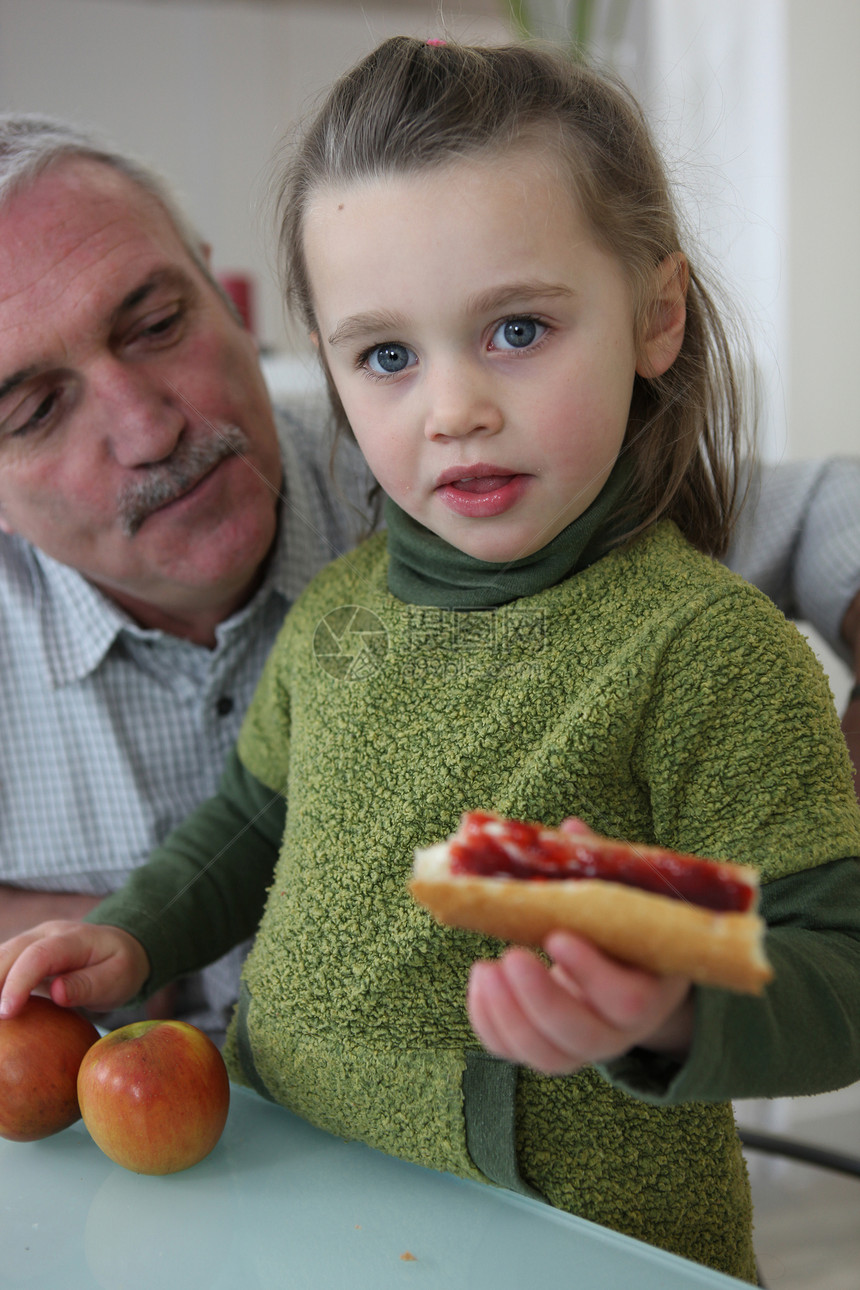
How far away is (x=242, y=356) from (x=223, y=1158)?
78 centimetres

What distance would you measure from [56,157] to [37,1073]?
33.6 inches

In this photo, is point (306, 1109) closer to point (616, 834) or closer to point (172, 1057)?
point (172, 1057)

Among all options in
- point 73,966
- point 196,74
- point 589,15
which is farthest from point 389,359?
point 196,74

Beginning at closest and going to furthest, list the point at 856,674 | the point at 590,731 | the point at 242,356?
the point at 590,731 < the point at 856,674 < the point at 242,356

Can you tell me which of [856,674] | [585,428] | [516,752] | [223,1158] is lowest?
[223,1158]

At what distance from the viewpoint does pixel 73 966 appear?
0.82 m

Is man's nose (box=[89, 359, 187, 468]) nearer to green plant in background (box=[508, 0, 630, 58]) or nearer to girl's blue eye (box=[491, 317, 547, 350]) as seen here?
girl's blue eye (box=[491, 317, 547, 350])

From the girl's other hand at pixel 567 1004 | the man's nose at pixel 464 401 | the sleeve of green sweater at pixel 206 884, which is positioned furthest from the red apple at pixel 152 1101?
the man's nose at pixel 464 401

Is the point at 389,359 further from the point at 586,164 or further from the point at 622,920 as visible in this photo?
the point at 622,920

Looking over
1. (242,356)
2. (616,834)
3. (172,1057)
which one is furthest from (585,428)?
(242,356)

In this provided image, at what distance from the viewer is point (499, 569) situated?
→ 28.6 inches

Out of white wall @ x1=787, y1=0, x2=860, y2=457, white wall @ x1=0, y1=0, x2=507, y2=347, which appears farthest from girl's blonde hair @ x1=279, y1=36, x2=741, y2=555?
white wall @ x1=0, y1=0, x2=507, y2=347

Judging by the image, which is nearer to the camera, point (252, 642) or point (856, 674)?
point (856, 674)

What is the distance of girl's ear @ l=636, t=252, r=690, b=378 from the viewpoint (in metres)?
0.71
